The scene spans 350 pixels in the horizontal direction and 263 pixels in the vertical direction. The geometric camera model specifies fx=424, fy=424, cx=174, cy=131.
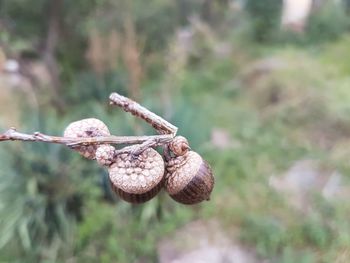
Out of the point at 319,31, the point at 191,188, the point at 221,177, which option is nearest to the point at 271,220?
the point at 221,177

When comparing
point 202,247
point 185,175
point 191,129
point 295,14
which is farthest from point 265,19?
point 185,175

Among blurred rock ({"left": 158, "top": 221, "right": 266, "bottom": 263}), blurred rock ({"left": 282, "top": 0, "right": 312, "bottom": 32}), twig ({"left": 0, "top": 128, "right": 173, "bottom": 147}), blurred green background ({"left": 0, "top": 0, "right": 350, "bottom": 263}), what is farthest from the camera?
blurred rock ({"left": 282, "top": 0, "right": 312, "bottom": 32})

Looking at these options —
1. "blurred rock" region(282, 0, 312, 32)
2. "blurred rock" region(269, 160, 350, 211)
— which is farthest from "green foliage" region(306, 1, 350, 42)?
"blurred rock" region(269, 160, 350, 211)

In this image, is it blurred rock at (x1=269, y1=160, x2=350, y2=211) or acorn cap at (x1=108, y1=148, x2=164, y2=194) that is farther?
blurred rock at (x1=269, y1=160, x2=350, y2=211)

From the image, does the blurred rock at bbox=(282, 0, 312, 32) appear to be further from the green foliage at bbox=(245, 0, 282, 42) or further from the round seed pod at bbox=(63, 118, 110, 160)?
the round seed pod at bbox=(63, 118, 110, 160)

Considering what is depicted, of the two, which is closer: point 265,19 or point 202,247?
point 202,247

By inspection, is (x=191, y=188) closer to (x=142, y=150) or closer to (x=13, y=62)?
(x=142, y=150)

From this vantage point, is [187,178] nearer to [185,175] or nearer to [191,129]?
[185,175]

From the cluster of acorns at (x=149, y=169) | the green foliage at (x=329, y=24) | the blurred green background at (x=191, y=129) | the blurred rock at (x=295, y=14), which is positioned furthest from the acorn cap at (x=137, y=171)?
the blurred rock at (x=295, y=14)

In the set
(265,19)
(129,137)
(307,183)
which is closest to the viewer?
(129,137)
